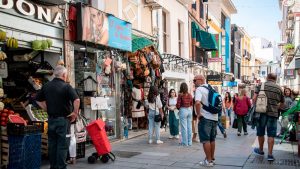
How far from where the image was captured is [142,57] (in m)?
12.2

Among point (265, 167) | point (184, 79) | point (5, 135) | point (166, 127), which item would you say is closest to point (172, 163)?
point (265, 167)

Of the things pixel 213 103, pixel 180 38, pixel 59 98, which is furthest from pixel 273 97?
pixel 180 38

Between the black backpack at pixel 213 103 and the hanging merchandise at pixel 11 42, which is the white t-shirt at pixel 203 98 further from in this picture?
the hanging merchandise at pixel 11 42

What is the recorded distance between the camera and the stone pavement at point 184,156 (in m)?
6.98

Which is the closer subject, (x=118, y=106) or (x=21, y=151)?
(x=21, y=151)

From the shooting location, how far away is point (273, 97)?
7453mm

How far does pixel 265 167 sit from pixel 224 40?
1082 inches

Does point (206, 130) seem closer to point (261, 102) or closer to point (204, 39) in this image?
point (261, 102)

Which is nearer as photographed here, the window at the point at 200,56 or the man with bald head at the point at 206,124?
the man with bald head at the point at 206,124

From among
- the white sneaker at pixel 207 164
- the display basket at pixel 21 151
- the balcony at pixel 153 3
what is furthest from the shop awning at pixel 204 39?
the display basket at pixel 21 151

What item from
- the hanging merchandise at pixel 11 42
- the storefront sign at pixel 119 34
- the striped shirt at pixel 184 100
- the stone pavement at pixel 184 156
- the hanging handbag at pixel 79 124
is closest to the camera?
the hanging merchandise at pixel 11 42

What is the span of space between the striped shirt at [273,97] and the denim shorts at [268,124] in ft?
0.39

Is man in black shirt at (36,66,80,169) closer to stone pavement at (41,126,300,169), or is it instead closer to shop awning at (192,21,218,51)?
stone pavement at (41,126,300,169)

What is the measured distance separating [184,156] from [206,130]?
62.0 inches
